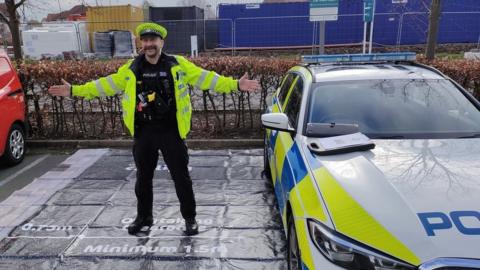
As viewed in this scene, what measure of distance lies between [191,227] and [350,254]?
225 centimetres

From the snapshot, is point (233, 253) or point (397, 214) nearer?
point (397, 214)

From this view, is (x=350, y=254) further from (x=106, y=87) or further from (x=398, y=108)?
(x=106, y=87)

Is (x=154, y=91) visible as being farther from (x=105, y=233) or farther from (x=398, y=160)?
(x=398, y=160)

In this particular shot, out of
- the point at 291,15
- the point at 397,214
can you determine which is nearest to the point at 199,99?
the point at 397,214

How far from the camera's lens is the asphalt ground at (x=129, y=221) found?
3656mm

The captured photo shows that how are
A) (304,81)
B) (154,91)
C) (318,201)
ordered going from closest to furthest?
(318,201)
(154,91)
(304,81)

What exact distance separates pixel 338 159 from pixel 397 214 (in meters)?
0.68

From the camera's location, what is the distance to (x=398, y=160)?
8.77ft

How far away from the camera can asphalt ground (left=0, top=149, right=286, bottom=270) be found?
3656mm

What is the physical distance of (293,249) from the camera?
113 inches

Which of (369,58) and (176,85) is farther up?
(369,58)

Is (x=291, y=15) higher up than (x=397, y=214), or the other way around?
(x=291, y=15)

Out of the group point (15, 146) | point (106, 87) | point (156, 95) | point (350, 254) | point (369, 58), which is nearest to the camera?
point (350, 254)

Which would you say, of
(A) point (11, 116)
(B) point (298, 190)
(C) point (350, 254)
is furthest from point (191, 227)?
(A) point (11, 116)
